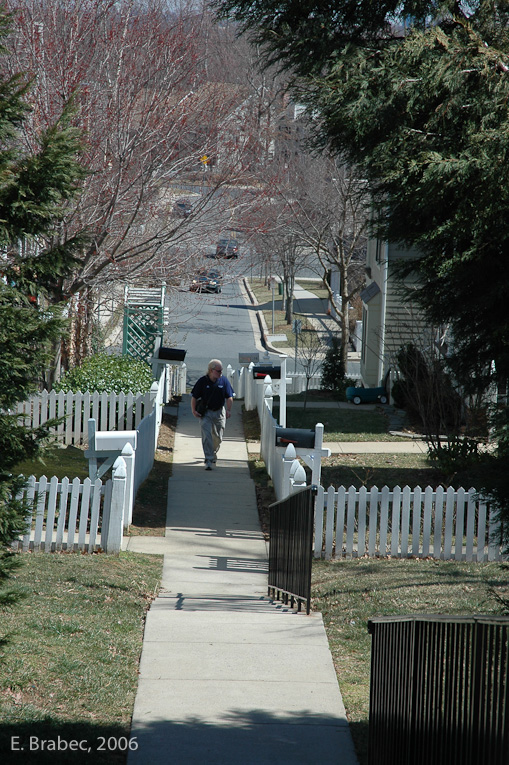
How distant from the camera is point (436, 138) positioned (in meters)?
4.69

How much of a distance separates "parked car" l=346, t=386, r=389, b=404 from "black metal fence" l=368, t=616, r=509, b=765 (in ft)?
53.2

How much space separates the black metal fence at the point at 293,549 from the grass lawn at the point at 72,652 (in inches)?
48.6

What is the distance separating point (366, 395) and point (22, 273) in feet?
53.8

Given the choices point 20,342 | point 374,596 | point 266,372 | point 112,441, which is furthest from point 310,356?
point 20,342

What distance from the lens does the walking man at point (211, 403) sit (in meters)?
12.2

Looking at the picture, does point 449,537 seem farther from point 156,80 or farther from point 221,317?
point 221,317

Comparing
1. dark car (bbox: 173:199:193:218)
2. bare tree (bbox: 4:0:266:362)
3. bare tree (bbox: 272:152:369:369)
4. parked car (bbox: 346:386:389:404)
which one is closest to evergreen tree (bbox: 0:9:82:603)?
bare tree (bbox: 4:0:266:362)

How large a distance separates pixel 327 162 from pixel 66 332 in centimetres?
2101

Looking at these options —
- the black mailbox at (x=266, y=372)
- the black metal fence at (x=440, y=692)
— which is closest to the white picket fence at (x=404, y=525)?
the black metal fence at (x=440, y=692)

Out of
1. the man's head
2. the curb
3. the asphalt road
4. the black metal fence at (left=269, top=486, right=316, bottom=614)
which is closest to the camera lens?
the black metal fence at (left=269, top=486, right=316, bottom=614)

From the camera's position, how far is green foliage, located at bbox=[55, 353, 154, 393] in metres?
13.9

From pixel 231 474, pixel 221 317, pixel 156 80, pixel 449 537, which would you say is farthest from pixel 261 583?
pixel 221 317

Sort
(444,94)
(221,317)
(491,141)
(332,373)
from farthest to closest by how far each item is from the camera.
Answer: (221,317), (332,373), (444,94), (491,141)

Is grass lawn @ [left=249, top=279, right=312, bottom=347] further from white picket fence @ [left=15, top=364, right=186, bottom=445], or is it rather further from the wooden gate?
white picket fence @ [left=15, top=364, right=186, bottom=445]
